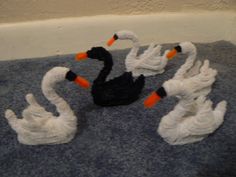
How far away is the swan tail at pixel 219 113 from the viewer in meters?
0.58

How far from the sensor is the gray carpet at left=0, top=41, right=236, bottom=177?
0.52 m

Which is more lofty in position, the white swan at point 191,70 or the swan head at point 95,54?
the swan head at point 95,54

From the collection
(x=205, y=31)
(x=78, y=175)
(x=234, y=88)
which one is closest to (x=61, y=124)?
(x=78, y=175)

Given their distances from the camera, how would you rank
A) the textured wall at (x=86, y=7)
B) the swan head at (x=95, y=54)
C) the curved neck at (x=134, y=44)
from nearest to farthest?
the swan head at (x=95, y=54), the curved neck at (x=134, y=44), the textured wall at (x=86, y=7)

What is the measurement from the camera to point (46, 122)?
548 mm

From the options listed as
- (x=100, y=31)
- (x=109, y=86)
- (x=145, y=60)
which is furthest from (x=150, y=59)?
(x=100, y=31)

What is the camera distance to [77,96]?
70 cm

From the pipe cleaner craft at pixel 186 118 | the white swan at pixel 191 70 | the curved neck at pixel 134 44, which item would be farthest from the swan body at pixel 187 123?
the curved neck at pixel 134 44

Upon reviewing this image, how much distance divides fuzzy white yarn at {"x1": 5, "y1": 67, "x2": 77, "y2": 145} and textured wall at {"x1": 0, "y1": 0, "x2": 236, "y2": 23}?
1.32 feet

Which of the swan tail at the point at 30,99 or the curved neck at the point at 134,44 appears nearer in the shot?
the swan tail at the point at 30,99

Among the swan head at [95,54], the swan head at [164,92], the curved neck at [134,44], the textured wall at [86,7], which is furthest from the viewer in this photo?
the textured wall at [86,7]

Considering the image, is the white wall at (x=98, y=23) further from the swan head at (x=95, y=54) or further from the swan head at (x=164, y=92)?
the swan head at (x=164, y=92)

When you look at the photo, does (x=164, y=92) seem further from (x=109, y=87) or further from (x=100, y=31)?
(x=100, y=31)

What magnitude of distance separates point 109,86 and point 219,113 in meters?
0.22
